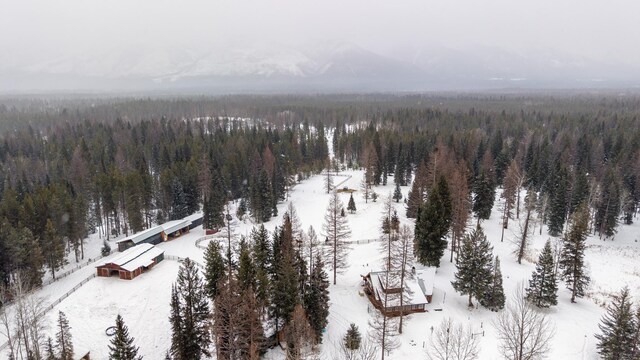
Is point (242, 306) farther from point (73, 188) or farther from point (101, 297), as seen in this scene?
point (73, 188)

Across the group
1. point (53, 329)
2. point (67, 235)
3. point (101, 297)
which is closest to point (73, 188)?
point (67, 235)

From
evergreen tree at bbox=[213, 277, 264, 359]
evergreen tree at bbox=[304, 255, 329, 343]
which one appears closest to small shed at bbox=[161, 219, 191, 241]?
evergreen tree at bbox=[304, 255, 329, 343]

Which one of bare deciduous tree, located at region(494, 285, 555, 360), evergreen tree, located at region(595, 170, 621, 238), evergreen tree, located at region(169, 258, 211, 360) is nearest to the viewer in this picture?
bare deciduous tree, located at region(494, 285, 555, 360)

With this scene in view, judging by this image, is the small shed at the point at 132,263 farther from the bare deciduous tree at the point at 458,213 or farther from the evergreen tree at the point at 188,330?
the bare deciduous tree at the point at 458,213

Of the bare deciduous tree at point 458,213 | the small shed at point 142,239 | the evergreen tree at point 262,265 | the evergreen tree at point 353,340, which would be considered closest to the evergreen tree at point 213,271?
the evergreen tree at point 262,265

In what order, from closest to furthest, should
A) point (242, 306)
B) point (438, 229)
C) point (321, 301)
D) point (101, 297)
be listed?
1. point (242, 306)
2. point (321, 301)
3. point (101, 297)
4. point (438, 229)

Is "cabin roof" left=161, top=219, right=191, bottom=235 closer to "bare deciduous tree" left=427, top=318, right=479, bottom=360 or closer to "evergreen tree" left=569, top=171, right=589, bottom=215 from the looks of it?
Answer: "bare deciduous tree" left=427, top=318, right=479, bottom=360
